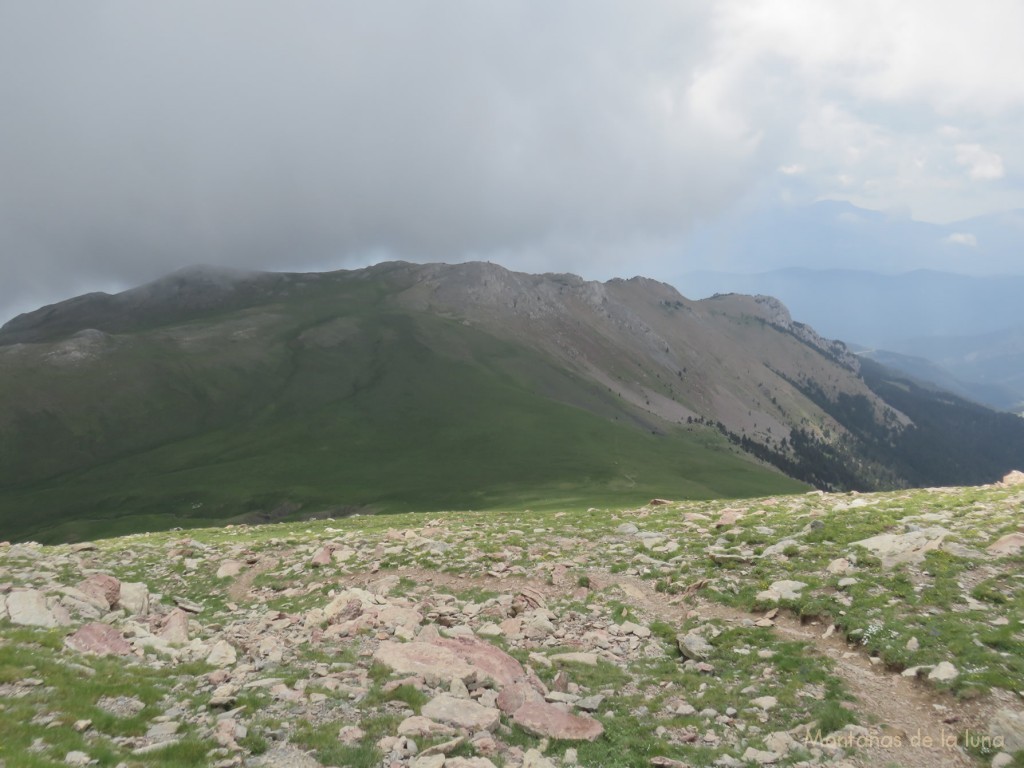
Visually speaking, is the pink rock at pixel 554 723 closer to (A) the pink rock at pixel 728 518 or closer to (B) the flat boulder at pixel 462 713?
(B) the flat boulder at pixel 462 713

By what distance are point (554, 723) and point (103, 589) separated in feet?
63.4

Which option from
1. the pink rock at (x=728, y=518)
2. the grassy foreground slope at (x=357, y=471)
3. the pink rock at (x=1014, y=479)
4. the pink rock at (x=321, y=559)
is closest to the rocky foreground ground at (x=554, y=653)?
the pink rock at (x=321, y=559)

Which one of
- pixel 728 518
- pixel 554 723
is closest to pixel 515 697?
pixel 554 723

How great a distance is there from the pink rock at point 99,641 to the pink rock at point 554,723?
11878 mm

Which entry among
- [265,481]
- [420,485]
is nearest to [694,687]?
[420,485]

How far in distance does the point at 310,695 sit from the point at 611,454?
144 m

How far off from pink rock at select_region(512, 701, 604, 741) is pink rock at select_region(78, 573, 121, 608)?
1728 centimetres

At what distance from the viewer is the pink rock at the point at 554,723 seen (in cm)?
1238

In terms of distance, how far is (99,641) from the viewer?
53.3ft

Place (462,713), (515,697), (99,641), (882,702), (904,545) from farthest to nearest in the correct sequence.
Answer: (904,545), (99,641), (515,697), (882,702), (462,713)

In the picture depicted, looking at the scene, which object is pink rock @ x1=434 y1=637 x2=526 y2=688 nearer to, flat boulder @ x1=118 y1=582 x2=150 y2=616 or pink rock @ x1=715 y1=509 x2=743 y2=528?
flat boulder @ x1=118 y1=582 x2=150 y2=616

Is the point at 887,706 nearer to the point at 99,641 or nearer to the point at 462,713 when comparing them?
the point at 462,713

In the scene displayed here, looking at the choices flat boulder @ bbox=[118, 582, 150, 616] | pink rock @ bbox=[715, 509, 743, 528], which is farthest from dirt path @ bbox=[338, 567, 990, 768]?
flat boulder @ bbox=[118, 582, 150, 616]

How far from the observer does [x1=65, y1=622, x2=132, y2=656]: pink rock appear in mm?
15656
